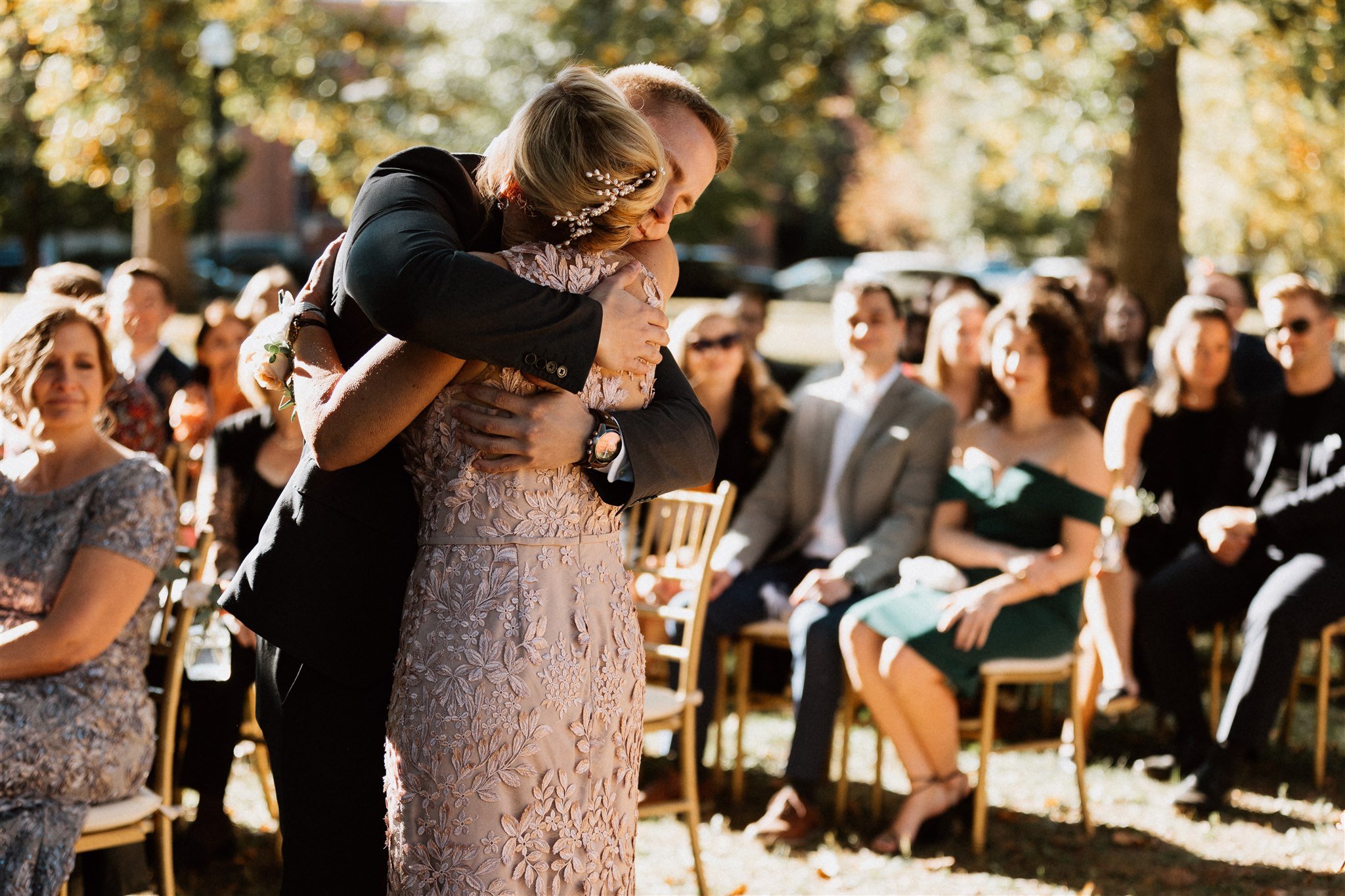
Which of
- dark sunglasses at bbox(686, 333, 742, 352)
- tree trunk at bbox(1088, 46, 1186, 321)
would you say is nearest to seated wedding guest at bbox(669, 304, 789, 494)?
dark sunglasses at bbox(686, 333, 742, 352)

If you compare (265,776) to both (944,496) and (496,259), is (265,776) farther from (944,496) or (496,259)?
Result: (496,259)

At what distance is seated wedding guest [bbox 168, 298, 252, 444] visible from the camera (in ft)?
19.1

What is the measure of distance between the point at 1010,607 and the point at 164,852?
9.77ft

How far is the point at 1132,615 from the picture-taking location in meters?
5.99

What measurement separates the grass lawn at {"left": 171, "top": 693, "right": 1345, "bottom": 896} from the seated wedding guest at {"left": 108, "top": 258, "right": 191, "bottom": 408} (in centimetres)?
188

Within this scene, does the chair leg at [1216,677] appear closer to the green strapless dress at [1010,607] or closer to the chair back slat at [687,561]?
the green strapless dress at [1010,607]

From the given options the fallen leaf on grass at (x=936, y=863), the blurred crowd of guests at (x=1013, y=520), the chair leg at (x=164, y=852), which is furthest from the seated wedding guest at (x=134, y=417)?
the fallen leaf on grass at (x=936, y=863)

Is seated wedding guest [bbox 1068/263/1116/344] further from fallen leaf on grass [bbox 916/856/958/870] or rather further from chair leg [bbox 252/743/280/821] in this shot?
chair leg [bbox 252/743/280/821]

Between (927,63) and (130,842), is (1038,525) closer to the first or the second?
(130,842)

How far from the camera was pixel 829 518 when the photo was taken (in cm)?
569

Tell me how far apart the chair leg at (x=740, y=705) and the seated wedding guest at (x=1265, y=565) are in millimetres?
1703

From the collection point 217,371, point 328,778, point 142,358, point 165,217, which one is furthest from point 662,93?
point 165,217

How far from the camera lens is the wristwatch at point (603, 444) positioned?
2.15 metres

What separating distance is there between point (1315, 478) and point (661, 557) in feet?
9.27
